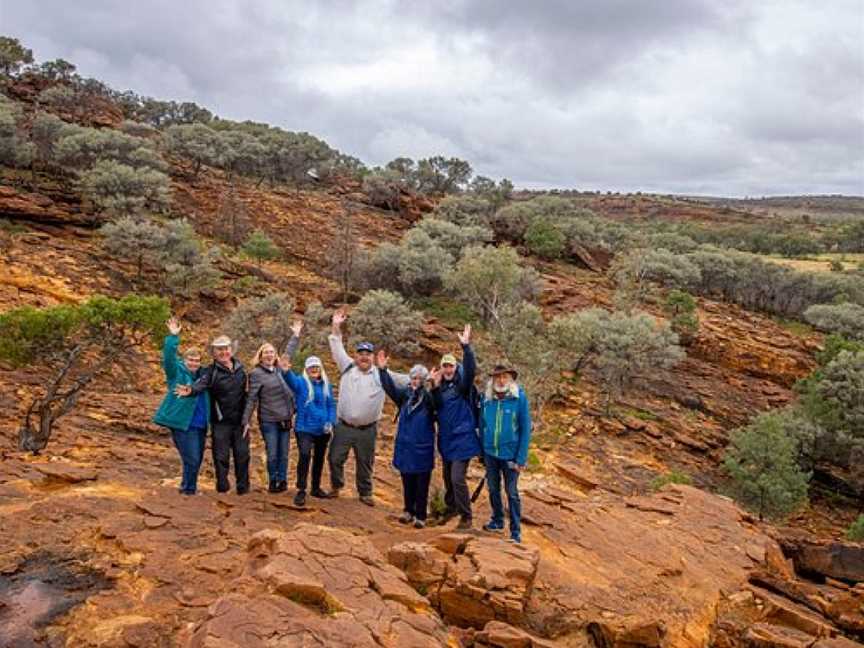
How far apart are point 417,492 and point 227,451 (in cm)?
231

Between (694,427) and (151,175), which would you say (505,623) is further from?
(151,175)

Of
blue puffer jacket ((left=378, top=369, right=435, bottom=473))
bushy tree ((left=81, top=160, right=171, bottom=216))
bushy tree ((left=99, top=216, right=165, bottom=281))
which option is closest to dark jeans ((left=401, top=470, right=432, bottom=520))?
blue puffer jacket ((left=378, top=369, right=435, bottom=473))

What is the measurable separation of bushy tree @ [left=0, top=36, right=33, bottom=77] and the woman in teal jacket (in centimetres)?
4731

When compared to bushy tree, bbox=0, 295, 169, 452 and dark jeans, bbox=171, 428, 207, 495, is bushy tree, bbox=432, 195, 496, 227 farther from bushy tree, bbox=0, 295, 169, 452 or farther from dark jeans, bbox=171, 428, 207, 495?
dark jeans, bbox=171, 428, 207, 495

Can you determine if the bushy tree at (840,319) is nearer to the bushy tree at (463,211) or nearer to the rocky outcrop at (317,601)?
the bushy tree at (463,211)

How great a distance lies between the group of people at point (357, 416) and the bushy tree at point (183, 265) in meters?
16.4

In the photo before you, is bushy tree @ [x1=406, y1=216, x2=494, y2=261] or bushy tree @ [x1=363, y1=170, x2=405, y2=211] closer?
bushy tree @ [x1=406, y1=216, x2=494, y2=261]

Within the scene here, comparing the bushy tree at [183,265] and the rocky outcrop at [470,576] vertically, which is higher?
the bushy tree at [183,265]

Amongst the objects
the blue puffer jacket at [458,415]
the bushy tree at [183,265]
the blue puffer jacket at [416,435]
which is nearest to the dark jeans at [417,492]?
the blue puffer jacket at [416,435]

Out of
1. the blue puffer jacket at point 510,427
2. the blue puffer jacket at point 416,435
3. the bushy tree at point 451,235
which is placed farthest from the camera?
the bushy tree at point 451,235

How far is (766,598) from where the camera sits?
6.67m

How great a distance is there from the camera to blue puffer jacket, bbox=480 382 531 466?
21.8 ft

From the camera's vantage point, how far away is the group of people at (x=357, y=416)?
6.71 m

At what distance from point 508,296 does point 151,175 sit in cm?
1704
